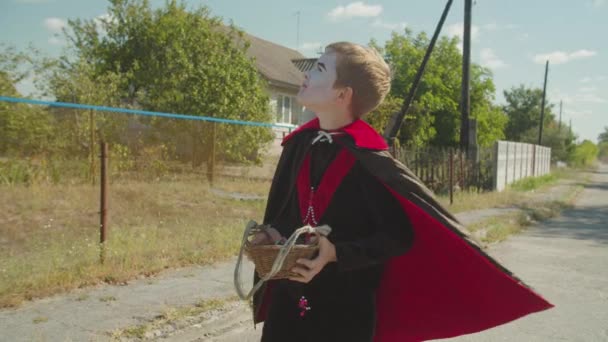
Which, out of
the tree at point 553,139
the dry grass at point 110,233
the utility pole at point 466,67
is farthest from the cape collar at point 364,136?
the tree at point 553,139

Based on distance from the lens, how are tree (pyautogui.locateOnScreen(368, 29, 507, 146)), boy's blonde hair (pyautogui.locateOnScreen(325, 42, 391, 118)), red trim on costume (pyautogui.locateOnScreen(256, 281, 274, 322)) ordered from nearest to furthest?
boy's blonde hair (pyautogui.locateOnScreen(325, 42, 391, 118))
red trim on costume (pyautogui.locateOnScreen(256, 281, 274, 322))
tree (pyautogui.locateOnScreen(368, 29, 507, 146))

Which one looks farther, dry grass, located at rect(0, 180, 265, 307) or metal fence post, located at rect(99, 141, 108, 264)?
metal fence post, located at rect(99, 141, 108, 264)

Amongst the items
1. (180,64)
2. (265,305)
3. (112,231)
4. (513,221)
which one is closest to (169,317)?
(265,305)

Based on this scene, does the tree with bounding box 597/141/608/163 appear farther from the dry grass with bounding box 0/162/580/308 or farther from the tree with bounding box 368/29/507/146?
the dry grass with bounding box 0/162/580/308

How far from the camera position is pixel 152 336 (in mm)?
4371

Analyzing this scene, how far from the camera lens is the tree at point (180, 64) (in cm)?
1728

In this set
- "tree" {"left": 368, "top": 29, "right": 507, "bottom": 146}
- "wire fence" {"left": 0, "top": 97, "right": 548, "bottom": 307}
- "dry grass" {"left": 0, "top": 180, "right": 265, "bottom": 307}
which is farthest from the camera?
"tree" {"left": 368, "top": 29, "right": 507, "bottom": 146}

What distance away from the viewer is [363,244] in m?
2.04

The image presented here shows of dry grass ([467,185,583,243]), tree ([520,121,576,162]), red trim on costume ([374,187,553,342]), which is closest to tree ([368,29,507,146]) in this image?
dry grass ([467,185,583,243])

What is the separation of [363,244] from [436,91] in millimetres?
26382

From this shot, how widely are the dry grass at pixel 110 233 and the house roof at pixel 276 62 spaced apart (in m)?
17.2

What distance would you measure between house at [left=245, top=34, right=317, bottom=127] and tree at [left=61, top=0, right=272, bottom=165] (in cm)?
789

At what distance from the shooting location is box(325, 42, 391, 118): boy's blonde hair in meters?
2.22

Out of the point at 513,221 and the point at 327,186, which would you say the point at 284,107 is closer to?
the point at 513,221
